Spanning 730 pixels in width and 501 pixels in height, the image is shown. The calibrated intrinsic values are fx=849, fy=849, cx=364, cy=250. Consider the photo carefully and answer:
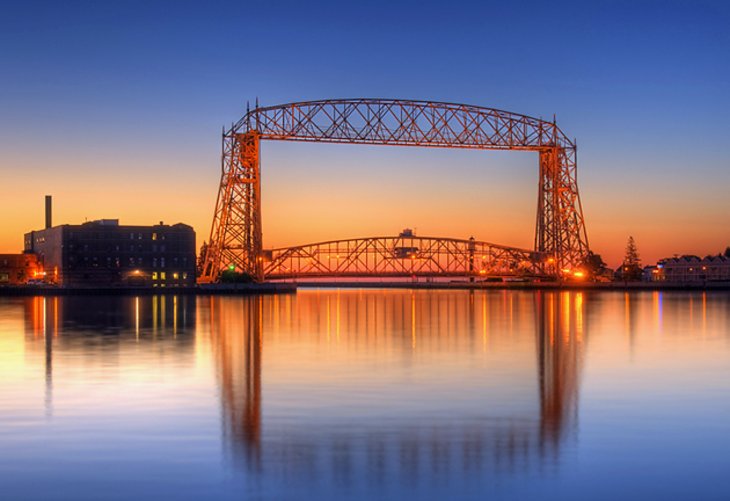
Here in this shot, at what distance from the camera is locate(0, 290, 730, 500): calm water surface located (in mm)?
7480

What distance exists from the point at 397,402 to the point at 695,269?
12366cm

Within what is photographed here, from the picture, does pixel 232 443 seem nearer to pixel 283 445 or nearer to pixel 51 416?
pixel 283 445

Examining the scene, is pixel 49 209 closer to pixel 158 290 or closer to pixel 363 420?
pixel 158 290

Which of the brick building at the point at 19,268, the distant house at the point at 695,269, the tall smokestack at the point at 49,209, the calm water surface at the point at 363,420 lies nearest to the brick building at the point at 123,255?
the tall smokestack at the point at 49,209

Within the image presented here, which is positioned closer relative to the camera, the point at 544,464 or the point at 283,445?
the point at 544,464

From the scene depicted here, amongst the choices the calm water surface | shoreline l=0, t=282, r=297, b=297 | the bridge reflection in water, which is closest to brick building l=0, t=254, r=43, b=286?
shoreline l=0, t=282, r=297, b=297

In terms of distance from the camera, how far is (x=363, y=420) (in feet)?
33.8

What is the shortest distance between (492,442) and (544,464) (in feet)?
3.54

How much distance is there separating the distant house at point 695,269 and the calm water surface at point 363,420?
10852 cm

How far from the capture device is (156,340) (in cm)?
2214

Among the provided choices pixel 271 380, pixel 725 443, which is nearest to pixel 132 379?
pixel 271 380

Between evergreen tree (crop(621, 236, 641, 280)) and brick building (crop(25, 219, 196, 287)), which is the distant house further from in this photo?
brick building (crop(25, 219, 196, 287))

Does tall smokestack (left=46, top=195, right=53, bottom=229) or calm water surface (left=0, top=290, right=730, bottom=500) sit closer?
calm water surface (left=0, top=290, right=730, bottom=500)

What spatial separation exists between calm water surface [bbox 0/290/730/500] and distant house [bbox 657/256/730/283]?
356 ft
